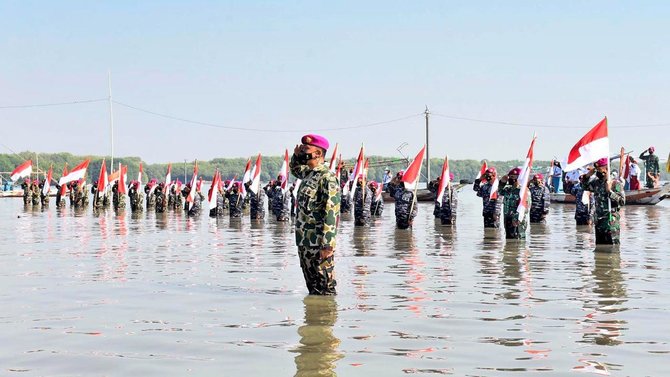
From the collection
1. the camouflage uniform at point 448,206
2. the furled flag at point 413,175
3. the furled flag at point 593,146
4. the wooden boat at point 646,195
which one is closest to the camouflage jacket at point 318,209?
the furled flag at point 593,146

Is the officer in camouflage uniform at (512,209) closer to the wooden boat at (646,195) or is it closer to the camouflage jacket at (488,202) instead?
the camouflage jacket at (488,202)

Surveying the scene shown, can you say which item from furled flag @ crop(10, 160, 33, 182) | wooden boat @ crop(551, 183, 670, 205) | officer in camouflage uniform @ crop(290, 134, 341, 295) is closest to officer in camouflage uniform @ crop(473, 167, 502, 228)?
officer in camouflage uniform @ crop(290, 134, 341, 295)

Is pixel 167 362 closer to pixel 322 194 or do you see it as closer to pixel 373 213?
pixel 322 194

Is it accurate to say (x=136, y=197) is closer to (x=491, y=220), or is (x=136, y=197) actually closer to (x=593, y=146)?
(x=491, y=220)

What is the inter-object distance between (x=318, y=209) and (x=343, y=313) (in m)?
1.40

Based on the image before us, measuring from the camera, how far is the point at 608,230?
17.1m

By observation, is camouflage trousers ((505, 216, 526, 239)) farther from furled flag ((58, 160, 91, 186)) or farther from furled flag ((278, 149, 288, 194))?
furled flag ((58, 160, 91, 186))

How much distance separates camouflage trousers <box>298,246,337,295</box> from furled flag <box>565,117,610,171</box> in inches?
274

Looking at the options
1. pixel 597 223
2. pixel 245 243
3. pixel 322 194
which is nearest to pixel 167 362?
pixel 322 194

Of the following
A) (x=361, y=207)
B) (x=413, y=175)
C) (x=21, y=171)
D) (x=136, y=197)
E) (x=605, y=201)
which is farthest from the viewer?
(x=21, y=171)

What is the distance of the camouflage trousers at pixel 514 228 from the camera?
20203mm

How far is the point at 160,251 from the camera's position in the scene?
18.3m

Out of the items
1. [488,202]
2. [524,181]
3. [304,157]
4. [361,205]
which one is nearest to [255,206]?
[361,205]

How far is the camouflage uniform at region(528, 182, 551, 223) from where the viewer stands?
91.8 ft
